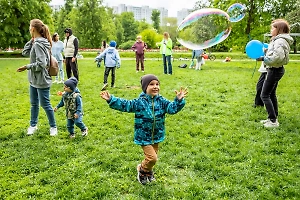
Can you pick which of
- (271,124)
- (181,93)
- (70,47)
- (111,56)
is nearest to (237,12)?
(271,124)

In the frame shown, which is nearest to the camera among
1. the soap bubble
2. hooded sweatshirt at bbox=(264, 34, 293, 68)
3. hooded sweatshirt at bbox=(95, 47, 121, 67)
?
hooded sweatshirt at bbox=(264, 34, 293, 68)

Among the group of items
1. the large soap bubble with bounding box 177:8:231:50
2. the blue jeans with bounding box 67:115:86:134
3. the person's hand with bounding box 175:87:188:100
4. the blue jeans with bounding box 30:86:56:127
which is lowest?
the blue jeans with bounding box 67:115:86:134

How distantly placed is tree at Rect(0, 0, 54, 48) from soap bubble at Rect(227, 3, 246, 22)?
2547cm

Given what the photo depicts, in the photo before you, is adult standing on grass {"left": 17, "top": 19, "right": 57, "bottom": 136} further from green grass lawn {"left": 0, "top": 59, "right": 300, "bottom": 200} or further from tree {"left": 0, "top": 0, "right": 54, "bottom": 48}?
tree {"left": 0, "top": 0, "right": 54, "bottom": 48}

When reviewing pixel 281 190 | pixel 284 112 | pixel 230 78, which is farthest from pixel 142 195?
pixel 230 78

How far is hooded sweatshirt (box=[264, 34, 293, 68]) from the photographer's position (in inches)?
228

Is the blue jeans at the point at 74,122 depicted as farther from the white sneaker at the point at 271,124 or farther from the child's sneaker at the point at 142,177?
the white sneaker at the point at 271,124

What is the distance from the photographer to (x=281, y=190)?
13.2 ft

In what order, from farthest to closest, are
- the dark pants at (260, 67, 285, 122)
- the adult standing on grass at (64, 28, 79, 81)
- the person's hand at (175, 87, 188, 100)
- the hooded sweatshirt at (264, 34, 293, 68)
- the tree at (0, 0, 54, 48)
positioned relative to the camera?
the tree at (0, 0, 54, 48)
the adult standing on grass at (64, 28, 79, 81)
the dark pants at (260, 67, 285, 122)
the hooded sweatshirt at (264, 34, 293, 68)
the person's hand at (175, 87, 188, 100)

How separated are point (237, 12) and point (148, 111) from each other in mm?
6089

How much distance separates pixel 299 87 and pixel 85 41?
34.7 meters

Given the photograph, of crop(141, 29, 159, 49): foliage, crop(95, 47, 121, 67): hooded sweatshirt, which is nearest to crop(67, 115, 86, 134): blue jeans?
crop(95, 47, 121, 67): hooded sweatshirt

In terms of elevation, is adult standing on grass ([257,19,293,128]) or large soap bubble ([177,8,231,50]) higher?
large soap bubble ([177,8,231,50])

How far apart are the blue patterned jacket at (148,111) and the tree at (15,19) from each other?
28.7 m
